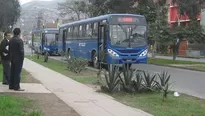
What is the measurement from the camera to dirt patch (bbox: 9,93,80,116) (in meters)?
8.28

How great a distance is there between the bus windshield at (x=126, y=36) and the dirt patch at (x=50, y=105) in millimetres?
11688

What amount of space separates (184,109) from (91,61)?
56.2ft

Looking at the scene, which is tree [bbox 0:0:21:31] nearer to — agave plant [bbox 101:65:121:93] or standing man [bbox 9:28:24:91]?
standing man [bbox 9:28:24:91]

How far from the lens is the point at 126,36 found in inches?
883

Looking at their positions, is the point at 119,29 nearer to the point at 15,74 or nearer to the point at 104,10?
the point at 15,74

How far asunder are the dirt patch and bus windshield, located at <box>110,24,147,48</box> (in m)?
11.7

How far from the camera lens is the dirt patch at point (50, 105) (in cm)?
828

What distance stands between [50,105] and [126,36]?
44.8 ft

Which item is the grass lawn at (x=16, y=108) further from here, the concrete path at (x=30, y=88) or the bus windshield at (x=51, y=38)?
the bus windshield at (x=51, y=38)

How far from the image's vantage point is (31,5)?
99312mm

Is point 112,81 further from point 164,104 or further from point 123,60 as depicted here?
point 123,60

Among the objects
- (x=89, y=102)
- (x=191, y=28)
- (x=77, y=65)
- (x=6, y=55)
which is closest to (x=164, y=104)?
(x=89, y=102)

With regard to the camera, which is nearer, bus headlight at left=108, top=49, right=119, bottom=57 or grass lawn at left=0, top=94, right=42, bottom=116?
grass lawn at left=0, top=94, right=42, bottom=116

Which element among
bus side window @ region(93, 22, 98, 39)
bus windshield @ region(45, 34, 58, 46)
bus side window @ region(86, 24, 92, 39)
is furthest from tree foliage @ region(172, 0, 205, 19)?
bus windshield @ region(45, 34, 58, 46)
